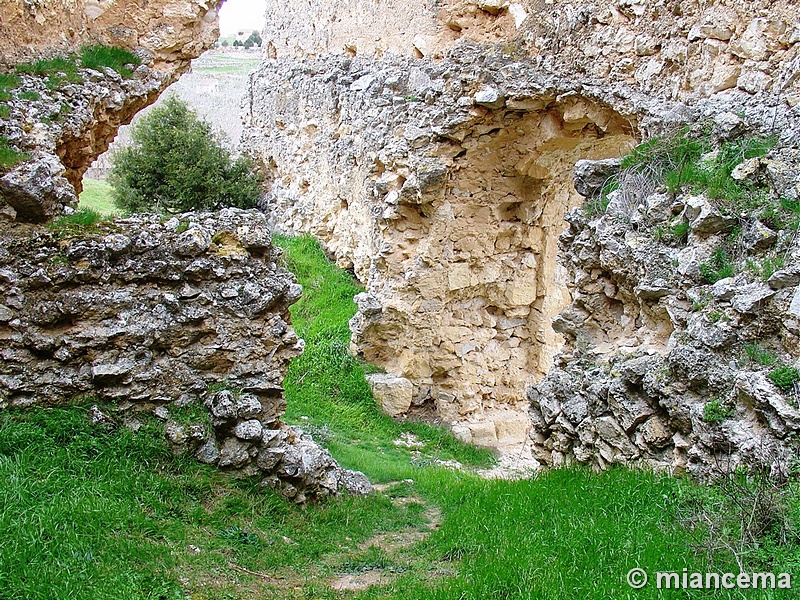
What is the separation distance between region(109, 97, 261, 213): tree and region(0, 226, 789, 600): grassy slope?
9.64m

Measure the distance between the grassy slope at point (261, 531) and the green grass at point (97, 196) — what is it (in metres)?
12.1

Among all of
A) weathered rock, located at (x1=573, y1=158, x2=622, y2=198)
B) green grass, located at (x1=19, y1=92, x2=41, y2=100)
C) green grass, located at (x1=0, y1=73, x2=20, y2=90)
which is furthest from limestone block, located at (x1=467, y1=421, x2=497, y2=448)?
green grass, located at (x1=0, y1=73, x2=20, y2=90)

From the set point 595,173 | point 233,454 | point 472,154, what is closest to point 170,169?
point 472,154

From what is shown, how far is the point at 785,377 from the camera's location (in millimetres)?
4168

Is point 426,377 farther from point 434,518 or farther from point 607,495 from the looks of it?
point 607,495

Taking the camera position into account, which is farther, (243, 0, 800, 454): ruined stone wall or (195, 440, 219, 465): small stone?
(243, 0, 800, 454): ruined stone wall

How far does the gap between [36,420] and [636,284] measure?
4.88 metres

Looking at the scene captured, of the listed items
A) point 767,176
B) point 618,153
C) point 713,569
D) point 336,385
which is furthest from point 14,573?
point 618,153

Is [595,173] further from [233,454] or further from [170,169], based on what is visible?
[170,169]

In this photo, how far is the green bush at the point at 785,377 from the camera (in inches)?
Answer: 163

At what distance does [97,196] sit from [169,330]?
14.9 meters

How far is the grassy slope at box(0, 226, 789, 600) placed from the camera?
3.56m

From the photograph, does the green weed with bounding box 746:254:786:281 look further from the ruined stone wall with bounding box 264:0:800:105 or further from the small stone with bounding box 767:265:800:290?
the ruined stone wall with bounding box 264:0:800:105

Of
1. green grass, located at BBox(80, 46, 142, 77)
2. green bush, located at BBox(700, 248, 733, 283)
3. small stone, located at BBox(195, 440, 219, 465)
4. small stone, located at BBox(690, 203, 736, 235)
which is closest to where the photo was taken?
small stone, located at BBox(195, 440, 219, 465)
